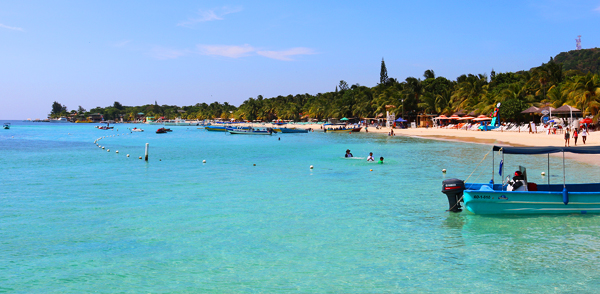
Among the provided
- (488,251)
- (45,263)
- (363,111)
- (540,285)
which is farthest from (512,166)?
(363,111)

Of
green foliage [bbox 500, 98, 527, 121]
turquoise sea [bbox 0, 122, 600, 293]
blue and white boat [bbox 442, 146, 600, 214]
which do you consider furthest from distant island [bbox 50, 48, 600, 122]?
blue and white boat [bbox 442, 146, 600, 214]

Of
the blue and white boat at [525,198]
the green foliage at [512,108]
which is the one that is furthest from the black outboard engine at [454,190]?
the green foliage at [512,108]

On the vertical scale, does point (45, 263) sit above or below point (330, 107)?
below

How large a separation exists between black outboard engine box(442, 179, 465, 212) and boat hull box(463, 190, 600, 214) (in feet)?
1.36

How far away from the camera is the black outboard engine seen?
1625 cm

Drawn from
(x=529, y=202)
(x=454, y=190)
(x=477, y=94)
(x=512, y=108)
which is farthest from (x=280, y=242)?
(x=477, y=94)

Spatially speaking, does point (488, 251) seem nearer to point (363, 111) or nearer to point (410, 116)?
point (410, 116)

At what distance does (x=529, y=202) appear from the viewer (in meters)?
15.9

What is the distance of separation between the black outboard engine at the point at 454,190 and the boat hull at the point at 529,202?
1.36ft

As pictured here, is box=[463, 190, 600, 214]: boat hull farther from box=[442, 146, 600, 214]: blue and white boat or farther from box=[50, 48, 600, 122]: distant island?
box=[50, 48, 600, 122]: distant island

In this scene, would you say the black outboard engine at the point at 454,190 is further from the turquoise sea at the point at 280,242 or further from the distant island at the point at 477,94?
the distant island at the point at 477,94

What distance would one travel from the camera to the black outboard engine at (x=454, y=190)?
1625cm

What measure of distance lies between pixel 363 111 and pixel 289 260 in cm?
12854

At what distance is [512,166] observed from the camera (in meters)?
32.0
